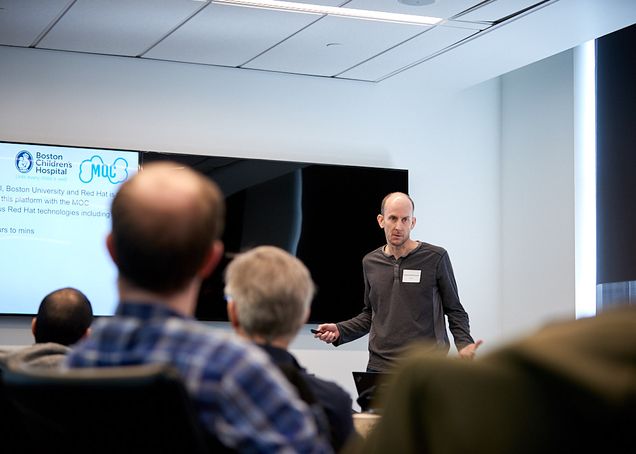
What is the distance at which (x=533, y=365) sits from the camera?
0.34 metres

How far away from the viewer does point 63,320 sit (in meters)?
2.88

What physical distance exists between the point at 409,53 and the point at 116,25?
6.67ft

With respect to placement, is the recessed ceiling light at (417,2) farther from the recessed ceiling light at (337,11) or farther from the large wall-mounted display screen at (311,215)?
the large wall-mounted display screen at (311,215)

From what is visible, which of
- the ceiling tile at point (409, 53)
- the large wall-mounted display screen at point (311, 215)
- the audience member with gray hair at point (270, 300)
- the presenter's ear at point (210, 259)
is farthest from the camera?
the large wall-mounted display screen at point (311, 215)

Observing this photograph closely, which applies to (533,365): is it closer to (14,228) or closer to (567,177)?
(14,228)

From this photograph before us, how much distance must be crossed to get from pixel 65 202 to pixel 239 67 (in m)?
1.68

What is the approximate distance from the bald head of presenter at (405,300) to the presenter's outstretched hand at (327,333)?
20cm

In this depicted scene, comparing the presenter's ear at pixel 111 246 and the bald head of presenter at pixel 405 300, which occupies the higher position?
the presenter's ear at pixel 111 246

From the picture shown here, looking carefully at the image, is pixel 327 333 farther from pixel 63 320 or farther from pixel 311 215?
pixel 311 215

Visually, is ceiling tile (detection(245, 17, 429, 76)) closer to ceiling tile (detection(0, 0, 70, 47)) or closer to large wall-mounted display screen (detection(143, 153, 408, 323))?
large wall-mounted display screen (detection(143, 153, 408, 323))

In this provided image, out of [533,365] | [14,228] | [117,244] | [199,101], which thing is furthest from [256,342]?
[199,101]

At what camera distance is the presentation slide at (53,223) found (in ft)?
20.8

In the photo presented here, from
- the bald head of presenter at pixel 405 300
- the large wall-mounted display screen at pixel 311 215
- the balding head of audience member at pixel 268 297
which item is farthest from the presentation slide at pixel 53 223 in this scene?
the balding head of audience member at pixel 268 297

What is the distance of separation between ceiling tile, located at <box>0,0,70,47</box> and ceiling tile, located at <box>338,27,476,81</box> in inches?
89.3
